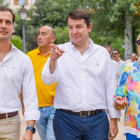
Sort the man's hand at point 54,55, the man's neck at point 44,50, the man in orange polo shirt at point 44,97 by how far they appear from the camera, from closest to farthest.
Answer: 1. the man's hand at point 54,55
2. the man in orange polo shirt at point 44,97
3. the man's neck at point 44,50

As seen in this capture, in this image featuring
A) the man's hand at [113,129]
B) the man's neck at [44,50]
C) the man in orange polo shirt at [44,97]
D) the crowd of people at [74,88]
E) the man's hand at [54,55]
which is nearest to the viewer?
the man's hand at [54,55]

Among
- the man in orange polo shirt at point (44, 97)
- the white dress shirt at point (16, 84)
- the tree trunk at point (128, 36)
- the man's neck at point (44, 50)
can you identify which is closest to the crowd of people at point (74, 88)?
the white dress shirt at point (16, 84)

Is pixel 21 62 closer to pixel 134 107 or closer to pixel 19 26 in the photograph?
pixel 134 107

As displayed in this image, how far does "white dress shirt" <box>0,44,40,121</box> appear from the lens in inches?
174

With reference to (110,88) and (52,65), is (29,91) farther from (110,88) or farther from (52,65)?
(110,88)

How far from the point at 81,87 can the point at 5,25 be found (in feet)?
3.70

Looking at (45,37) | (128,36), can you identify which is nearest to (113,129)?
(45,37)

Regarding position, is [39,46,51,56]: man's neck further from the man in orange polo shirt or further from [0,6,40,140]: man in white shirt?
[0,6,40,140]: man in white shirt

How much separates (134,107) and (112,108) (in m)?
0.48

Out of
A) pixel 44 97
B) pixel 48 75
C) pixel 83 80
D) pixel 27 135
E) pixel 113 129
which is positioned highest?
pixel 48 75

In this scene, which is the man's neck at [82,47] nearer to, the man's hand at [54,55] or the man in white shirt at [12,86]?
the man's hand at [54,55]

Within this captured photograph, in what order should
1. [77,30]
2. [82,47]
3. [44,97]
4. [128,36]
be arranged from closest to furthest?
[77,30], [82,47], [44,97], [128,36]

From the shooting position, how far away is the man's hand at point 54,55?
4.35 meters

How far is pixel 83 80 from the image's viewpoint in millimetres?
4785
